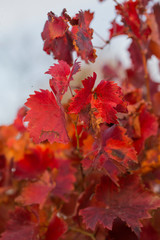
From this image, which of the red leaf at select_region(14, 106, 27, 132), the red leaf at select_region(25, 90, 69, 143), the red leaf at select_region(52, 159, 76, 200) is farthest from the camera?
the red leaf at select_region(14, 106, 27, 132)

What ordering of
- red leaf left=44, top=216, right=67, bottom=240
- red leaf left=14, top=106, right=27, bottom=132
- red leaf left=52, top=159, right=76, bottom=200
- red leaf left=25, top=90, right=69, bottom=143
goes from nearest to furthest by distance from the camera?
red leaf left=25, top=90, right=69, bottom=143
red leaf left=44, top=216, right=67, bottom=240
red leaf left=52, top=159, right=76, bottom=200
red leaf left=14, top=106, right=27, bottom=132

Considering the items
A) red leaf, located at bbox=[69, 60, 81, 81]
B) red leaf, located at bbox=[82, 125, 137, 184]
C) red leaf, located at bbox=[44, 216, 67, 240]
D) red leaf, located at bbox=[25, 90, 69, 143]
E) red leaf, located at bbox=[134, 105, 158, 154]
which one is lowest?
red leaf, located at bbox=[44, 216, 67, 240]

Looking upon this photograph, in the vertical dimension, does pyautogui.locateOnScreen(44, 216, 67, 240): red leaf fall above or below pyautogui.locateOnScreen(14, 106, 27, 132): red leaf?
below

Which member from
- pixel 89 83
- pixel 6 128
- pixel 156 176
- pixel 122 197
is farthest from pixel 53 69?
pixel 6 128

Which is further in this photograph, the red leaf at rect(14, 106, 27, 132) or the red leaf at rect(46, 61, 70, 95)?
the red leaf at rect(14, 106, 27, 132)

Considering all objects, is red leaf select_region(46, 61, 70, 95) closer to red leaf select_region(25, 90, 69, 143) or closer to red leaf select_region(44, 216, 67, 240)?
red leaf select_region(25, 90, 69, 143)

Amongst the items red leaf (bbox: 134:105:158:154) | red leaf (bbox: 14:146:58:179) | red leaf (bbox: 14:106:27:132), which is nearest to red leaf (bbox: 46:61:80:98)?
red leaf (bbox: 134:105:158:154)

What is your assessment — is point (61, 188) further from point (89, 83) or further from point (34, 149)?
point (89, 83)

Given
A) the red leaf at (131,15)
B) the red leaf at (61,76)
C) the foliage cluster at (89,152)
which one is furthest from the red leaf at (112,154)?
the red leaf at (131,15)
